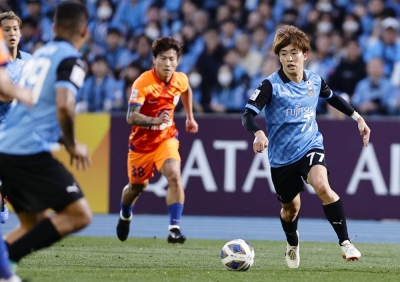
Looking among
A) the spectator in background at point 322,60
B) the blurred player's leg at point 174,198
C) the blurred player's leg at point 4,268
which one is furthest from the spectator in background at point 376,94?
the blurred player's leg at point 4,268

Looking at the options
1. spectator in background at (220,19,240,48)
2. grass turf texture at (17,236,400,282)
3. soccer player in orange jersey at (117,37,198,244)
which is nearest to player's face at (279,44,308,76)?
grass turf texture at (17,236,400,282)

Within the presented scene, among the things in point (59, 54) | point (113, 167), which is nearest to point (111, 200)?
point (113, 167)

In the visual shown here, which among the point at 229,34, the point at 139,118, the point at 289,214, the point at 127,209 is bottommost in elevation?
the point at 127,209

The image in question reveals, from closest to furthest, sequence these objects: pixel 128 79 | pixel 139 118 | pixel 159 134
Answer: pixel 139 118 → pixel 159 134 → pixel 128 79

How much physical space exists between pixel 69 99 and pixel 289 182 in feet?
9.89

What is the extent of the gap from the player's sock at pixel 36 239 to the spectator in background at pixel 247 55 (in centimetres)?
1004

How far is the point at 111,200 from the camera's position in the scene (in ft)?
45.8

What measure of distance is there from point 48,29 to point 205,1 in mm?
3333

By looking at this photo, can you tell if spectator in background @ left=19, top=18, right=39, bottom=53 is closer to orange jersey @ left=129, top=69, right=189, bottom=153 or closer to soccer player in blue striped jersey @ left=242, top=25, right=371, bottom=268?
orange jersey @ left=129, top=69, right=189, bottom=153

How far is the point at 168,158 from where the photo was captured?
992cm

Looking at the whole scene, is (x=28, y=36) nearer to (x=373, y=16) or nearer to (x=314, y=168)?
(x=373, y=16)

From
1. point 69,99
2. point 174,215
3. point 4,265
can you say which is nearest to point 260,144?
point 69,99

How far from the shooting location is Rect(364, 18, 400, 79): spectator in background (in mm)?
14606

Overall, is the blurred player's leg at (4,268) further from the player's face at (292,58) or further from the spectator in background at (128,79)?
the spectator in background at (128,79)
